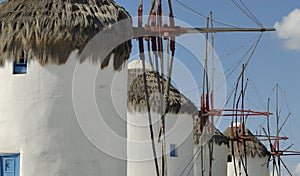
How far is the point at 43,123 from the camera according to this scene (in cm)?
1256

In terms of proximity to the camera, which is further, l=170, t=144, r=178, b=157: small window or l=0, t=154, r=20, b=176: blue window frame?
l=170, t=144, r=178, b=157: small window

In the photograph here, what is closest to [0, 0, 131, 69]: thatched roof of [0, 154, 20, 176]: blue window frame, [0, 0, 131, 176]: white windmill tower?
[0, 0, 131, 176]: white windmill tower

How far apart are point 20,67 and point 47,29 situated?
3.01 feet

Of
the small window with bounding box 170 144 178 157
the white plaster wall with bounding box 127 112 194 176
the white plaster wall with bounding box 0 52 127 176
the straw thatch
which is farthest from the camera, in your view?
the small window with bounding box 170 144 178 157

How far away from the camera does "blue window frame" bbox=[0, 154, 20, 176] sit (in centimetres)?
1252

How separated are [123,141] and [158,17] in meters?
3.41

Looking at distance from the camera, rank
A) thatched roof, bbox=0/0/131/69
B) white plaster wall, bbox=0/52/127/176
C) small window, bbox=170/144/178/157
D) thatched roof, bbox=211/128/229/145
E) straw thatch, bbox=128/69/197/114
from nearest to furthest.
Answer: white plaster wall, bbox=0/52/127/176 < thatched roof, bbox=0/0/131/69 < straw thatch, bbox=128/69/197/114 < small window, bbox=170/144/178/157 < thatched roof, bbox=211/128/229/145

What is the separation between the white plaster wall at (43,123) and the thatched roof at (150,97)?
22.9 feet

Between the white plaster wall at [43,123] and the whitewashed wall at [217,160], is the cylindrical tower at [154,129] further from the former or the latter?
the white plaster wall at [43,123]

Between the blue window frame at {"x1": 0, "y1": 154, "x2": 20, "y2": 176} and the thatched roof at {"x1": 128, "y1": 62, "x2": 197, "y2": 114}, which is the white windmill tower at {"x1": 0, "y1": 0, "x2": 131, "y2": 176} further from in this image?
the thatched roof at {"x1": 128, "y1": 62, "x2": 197, "y2": 114}

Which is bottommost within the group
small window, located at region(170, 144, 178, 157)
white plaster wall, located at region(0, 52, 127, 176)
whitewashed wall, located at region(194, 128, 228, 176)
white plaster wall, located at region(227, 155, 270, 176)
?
white plaster wall, located at region(227, 155, 270, 176)

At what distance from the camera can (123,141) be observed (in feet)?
45.8

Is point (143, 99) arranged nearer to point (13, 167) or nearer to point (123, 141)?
point (123, 141)

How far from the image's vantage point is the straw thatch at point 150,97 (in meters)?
20.1
